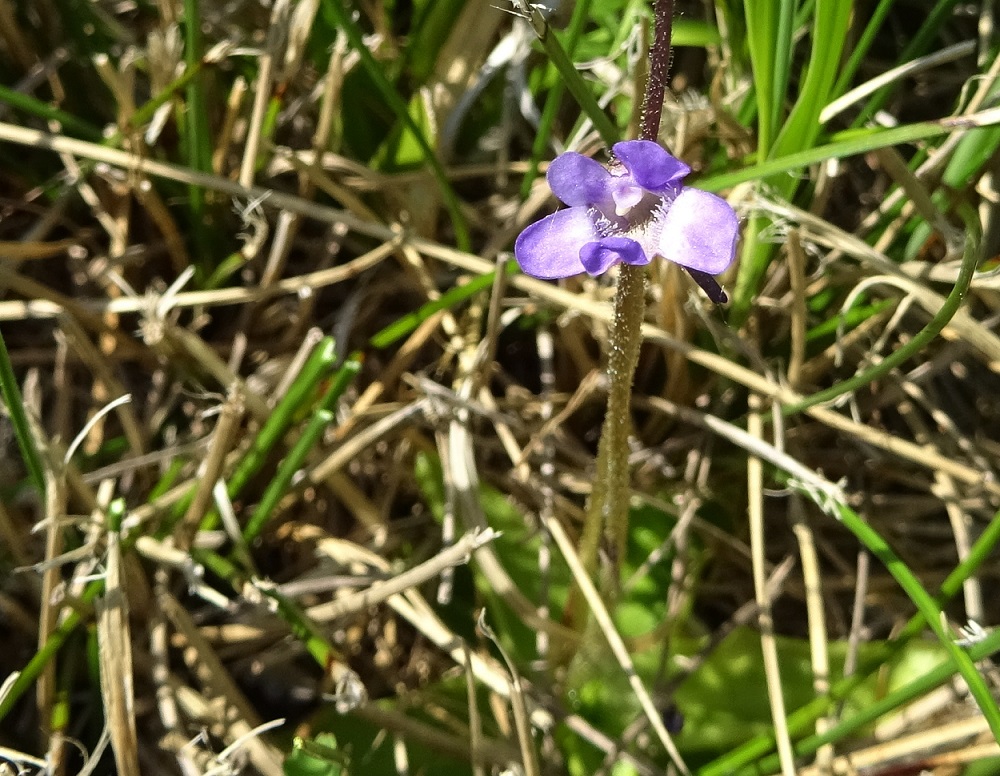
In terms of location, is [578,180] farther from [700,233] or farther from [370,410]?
[370,410]

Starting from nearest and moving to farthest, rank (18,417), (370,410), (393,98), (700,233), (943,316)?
(700,233) < (943,316) < (18,417) < (393,98) < (370,410)

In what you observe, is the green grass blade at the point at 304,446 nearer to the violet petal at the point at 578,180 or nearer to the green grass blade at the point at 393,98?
the green grass blade at the point at 393,98

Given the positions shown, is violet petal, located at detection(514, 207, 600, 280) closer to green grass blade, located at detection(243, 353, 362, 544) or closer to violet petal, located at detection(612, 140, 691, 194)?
violet petal, located at detection(612, 140, 691, 194)

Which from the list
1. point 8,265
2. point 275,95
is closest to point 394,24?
point 275,95

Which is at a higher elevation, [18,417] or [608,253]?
[608,253]

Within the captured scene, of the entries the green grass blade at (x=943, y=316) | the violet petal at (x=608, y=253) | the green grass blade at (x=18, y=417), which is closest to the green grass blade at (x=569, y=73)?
the violet petal at (x=608, y=253)

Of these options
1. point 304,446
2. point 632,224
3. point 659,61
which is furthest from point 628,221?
point 304,446
